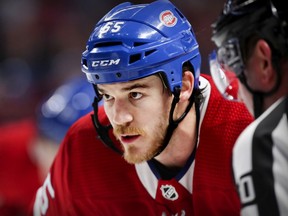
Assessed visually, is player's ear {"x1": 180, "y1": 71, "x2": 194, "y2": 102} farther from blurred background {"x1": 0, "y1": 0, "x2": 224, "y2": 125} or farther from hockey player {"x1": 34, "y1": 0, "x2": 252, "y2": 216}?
blurred background {"x1": 0, "y1": 0, "x2": 224, "y2": 125}

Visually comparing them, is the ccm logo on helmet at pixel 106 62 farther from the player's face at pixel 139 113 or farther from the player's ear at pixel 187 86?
the player's ear at pixel 187 86

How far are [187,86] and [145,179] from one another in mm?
416

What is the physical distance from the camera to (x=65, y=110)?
342 cm

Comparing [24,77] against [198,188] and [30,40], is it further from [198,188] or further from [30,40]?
[198,188]

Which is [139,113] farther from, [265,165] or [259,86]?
[265,165]

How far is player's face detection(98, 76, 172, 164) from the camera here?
2.24m

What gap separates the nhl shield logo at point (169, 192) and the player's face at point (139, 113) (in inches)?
7.4

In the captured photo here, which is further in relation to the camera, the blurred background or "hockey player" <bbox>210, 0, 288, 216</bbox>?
the blurred background

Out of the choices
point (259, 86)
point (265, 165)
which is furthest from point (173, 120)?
point (265, 165)

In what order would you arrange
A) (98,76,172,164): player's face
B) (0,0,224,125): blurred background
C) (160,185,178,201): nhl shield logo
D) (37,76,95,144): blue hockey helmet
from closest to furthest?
1. (98,76,172,164): player's face
2. (160,185,178,201): nhl shield logo
3. (37,76,95,144): blue hockey helmet
4. (0,0,224,125): blurred background

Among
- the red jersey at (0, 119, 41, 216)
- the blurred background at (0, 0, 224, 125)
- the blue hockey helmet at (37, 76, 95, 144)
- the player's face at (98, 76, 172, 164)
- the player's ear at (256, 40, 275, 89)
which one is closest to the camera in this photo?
the player's ear at (256, 40, 275, 89)

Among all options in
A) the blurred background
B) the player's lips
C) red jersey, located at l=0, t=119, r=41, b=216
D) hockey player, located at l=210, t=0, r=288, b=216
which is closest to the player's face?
the player's lips

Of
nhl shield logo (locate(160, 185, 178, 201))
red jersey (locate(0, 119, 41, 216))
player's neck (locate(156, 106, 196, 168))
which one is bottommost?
red jersey (locate(0, 119, 41, 216))

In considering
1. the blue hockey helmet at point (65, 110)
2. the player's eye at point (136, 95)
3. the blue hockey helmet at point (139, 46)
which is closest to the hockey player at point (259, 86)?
the blue hockey helmet at point (139, 46)
